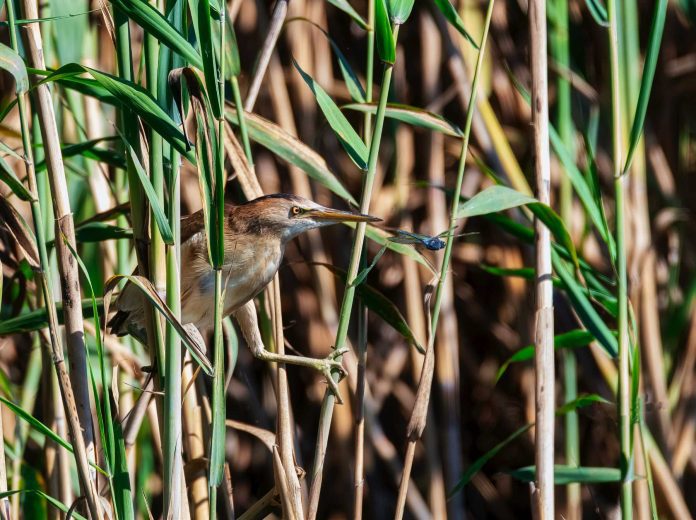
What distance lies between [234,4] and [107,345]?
2.12 ft

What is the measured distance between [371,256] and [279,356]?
46.9 inches

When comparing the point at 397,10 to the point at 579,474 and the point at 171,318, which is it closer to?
the point at 171,318

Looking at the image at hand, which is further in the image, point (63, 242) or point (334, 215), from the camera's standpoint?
point (334, 215)

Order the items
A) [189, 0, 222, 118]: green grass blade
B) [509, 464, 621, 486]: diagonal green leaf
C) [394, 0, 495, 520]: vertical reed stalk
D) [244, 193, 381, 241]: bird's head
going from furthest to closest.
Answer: [244, 193, 381, 241]: bird's head < [509, 464, 621, 486]: diagonal green leaf < [394, 0, 495, 520]: vertical reed stalk < [189, 0, 222, 118]: green grass blade

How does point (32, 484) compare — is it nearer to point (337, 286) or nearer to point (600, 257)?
point (337, 286)

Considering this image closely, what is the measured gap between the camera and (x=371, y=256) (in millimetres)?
2400

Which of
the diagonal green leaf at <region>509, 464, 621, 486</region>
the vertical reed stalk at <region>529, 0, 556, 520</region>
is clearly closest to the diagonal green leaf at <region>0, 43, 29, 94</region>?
the vertical reed stalk at <region>529, 0, 556, 520</region>

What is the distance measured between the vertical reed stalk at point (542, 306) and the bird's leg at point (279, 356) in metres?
0.29

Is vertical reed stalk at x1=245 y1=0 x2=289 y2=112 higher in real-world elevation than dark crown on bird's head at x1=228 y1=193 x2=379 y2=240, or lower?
higher

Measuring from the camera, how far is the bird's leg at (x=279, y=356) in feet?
3.87

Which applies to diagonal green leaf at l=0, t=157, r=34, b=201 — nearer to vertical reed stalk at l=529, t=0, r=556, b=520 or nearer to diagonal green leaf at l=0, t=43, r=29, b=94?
diagonal green leaf at l=0, t=43, r=29, b=94

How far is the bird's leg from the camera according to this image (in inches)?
46.4

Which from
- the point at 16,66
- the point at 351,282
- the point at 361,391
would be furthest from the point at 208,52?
→ the point at 361,391

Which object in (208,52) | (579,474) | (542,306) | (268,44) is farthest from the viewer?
(579,474)
